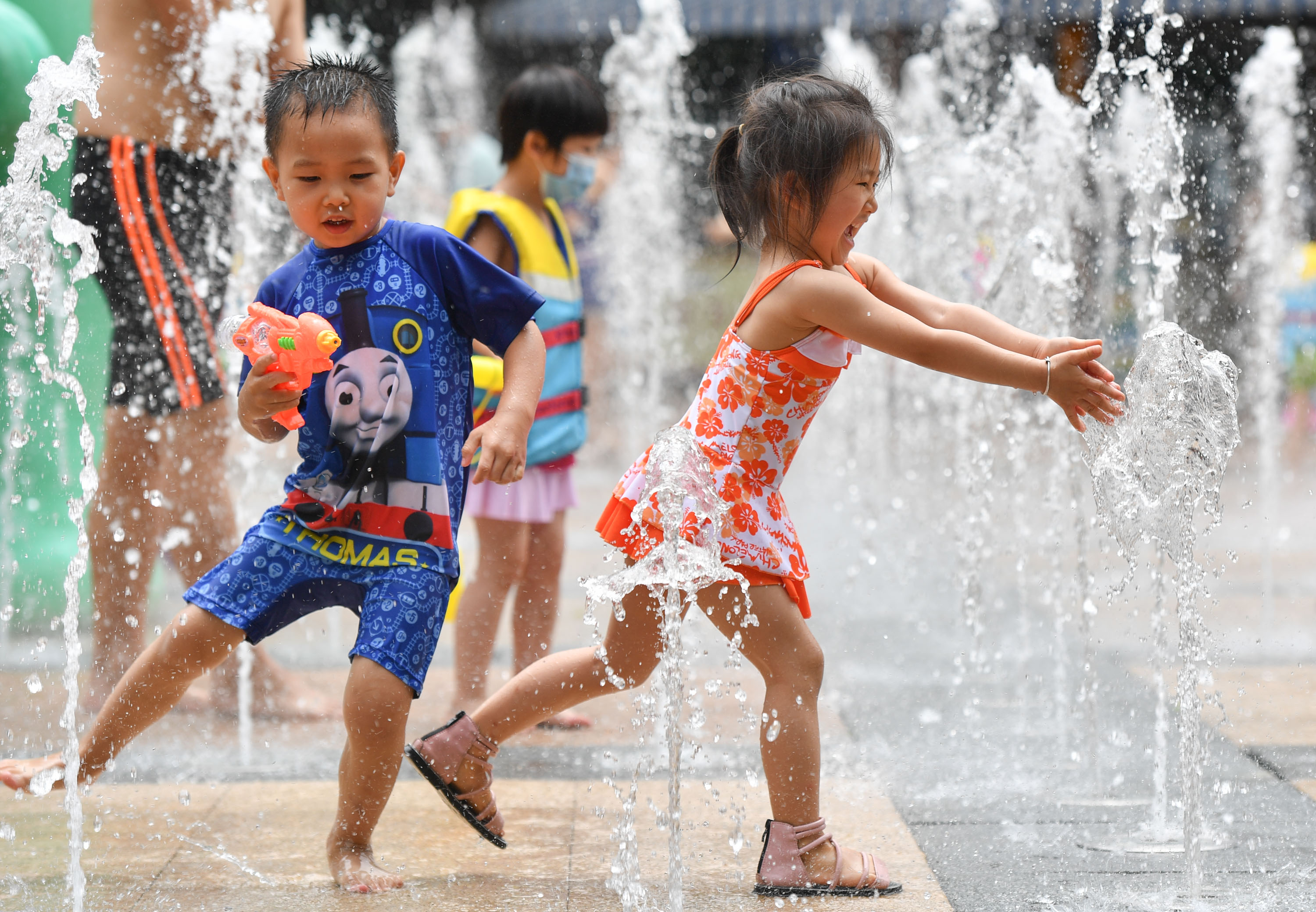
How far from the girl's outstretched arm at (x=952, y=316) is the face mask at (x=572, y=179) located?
1008 millimetres

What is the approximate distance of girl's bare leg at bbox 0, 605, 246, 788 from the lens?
2.04m

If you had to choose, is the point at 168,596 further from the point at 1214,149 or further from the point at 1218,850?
the point at 1214,149

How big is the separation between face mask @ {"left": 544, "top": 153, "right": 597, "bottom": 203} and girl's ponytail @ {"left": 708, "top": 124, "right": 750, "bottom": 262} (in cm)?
89

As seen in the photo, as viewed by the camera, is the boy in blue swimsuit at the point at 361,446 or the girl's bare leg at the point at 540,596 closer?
the boy in blue swimsuit at the point at 361,446

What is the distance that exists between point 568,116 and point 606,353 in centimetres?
589

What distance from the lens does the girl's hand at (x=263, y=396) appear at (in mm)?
1940

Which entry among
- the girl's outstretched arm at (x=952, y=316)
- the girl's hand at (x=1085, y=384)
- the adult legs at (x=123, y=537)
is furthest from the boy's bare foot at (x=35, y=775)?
the girl's hand at (x=1085, y=384)

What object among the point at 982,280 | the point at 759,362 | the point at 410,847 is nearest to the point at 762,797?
the point at 410,847

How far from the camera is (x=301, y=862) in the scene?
2.20 m

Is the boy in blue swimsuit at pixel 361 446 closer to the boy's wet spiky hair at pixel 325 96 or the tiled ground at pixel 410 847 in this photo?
the boy's wet spiky hair at pixel 325 96

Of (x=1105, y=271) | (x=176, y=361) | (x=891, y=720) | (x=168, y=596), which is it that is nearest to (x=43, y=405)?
(x=168, y=596)

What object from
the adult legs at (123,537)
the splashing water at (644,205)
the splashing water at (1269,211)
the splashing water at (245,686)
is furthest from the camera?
the splashing water at (1269,211)

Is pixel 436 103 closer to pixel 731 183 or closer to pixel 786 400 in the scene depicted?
pixel 731 183

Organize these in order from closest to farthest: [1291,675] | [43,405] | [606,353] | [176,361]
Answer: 1. [176,361]
2. [1291,675]
3. [43,405]
4. [606,353]
